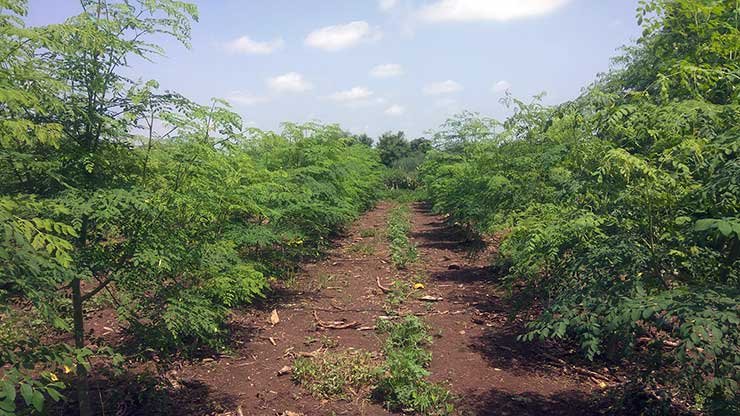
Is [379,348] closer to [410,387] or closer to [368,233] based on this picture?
[410,387]

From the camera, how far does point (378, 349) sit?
22.4 ft

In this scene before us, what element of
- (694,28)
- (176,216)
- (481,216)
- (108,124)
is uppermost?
(694,28)

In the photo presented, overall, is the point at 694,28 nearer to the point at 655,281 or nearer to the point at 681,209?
the point at 681,209

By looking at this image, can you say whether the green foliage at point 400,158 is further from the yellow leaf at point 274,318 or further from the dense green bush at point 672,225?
the dense green bush at point 672,225

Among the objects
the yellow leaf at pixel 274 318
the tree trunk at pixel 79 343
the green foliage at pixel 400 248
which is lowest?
the yellow leaf at pixel 274 318

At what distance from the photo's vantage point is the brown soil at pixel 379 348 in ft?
17.3

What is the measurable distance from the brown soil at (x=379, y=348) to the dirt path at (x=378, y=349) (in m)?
0.01

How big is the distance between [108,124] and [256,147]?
6871 millimetres

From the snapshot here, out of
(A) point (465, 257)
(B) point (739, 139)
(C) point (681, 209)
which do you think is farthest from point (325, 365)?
(A) point (465, 257)

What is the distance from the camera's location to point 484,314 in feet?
27.9

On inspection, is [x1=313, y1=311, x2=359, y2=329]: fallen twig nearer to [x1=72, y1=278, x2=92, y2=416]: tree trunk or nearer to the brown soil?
the brown soil

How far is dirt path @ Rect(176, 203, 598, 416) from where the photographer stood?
530cm

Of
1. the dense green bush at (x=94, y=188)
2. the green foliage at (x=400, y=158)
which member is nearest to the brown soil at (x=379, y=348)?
the dense green bush at (x=94, y=188)

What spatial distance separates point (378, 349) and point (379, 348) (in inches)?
1.4
